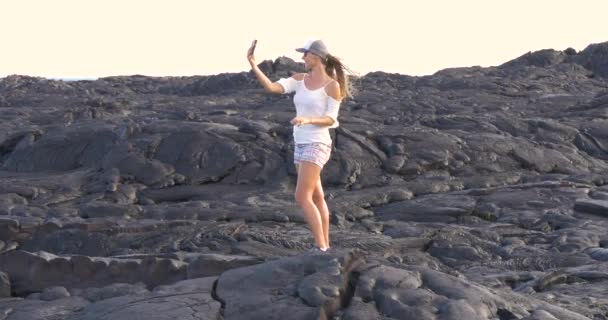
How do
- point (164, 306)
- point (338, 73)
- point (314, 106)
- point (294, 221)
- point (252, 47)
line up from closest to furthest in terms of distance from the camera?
point (164, 306)
point (314, 106)
point (338, 73)
point (252, 47)
point (294, 221)

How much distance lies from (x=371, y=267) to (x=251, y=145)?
38.6 ft

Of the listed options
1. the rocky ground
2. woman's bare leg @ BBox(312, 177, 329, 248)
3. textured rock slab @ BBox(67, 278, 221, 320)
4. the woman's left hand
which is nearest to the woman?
the woman's left hand

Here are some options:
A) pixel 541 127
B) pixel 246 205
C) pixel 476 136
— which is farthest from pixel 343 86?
pixel 541 127

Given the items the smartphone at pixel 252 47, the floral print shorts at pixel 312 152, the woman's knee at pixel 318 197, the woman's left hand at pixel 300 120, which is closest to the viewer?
the woman's left hand at pixel 300 120

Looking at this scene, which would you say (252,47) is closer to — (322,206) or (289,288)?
(322,206)

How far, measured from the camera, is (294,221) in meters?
14.7

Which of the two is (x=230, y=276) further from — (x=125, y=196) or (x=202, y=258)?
(x=125, y=196)

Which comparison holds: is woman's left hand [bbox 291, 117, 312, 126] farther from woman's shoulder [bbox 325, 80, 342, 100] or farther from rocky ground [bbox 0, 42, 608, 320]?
rocky ground [bbox 0, 42, 608, 320]

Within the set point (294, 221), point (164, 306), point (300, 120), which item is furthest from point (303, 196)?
point (294, 221)

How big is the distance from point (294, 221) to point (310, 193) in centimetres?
619

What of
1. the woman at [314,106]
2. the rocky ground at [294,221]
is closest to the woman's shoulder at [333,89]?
the woman at [314,106]

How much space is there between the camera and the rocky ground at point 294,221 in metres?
6.79

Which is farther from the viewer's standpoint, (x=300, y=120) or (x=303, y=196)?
(x=303, y=196)

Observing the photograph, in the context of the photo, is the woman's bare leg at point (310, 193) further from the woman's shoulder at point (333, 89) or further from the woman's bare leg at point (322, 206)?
the woman's shoulder at point (333, 89)
